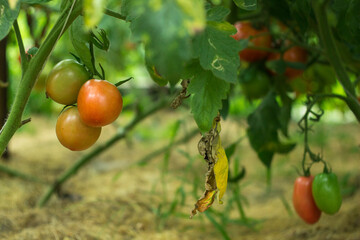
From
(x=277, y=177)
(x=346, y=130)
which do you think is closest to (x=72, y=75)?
(x=277, y=177)

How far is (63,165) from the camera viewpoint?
2.03m

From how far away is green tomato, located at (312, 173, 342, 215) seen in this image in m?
0.96

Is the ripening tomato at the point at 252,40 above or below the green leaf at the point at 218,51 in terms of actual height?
below

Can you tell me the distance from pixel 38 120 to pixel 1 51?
188 cm

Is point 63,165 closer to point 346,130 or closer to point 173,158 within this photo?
point 173,158

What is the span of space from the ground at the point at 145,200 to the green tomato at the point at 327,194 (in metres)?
0.17

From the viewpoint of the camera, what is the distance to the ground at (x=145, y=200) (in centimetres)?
122

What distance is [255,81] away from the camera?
4.13 ft

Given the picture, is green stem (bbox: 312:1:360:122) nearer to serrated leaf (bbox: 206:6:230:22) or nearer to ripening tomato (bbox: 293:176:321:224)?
ripening tomato (bbox: 293:176:321:224)

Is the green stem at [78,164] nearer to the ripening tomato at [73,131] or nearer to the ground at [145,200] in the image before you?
the ground at [145,200]

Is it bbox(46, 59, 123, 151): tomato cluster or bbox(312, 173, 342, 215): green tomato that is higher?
bbox(46, 59, 123, 151): tomato cluster

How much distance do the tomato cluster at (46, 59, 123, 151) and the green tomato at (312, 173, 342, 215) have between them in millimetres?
538

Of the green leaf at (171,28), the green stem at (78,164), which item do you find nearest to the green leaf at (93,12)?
the green leaf at (171,28)

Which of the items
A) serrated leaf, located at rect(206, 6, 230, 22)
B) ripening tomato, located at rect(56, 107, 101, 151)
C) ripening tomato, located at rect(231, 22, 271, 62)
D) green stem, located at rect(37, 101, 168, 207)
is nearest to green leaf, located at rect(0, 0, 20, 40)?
ripening tomato, located at rect(56, 107, 101, 151)
